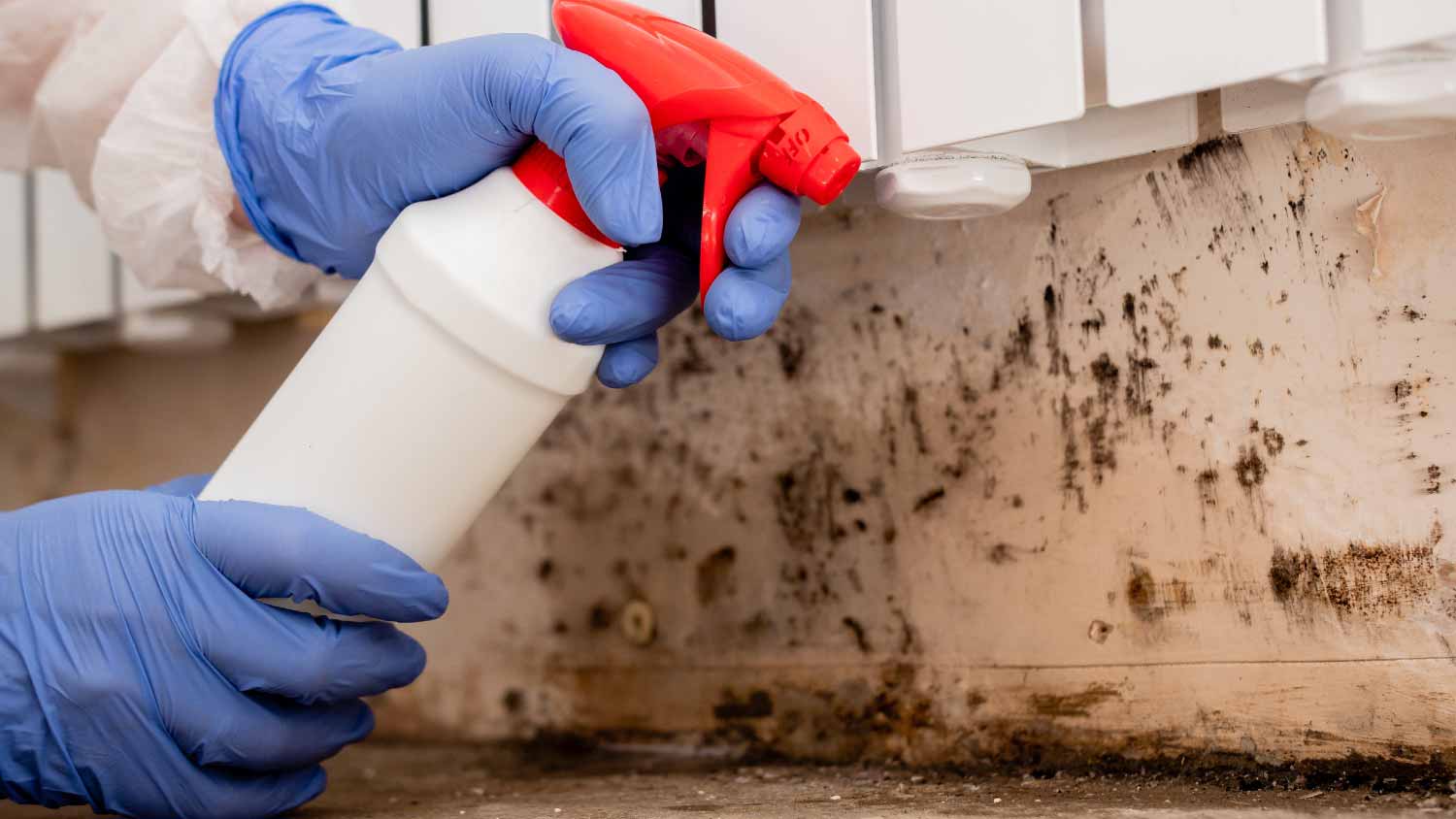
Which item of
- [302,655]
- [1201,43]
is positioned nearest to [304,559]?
[302,655]

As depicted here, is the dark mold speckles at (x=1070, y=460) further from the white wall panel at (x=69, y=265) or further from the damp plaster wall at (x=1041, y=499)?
the white wall panel at (x=69, y=265)

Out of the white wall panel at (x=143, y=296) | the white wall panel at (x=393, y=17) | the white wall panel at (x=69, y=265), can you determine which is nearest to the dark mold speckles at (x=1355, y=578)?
the white wall panel at (x=393, y=17)

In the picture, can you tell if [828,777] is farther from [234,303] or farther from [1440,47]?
[234,303]

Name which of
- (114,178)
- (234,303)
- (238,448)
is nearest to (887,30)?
(238,448)

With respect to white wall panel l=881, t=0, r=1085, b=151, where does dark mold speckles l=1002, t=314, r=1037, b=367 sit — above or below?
below

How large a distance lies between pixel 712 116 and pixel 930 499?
38cm

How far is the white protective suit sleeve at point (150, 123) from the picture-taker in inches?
34.7

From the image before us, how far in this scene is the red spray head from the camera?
0.64m

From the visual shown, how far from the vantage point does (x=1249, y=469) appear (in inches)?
29.1

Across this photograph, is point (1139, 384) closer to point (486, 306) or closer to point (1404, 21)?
point (1404, 21)

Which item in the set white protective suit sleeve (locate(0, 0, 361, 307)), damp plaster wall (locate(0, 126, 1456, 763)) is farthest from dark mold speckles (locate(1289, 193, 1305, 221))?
white protective suit sleeve (locate(0, 0, 361, 307))

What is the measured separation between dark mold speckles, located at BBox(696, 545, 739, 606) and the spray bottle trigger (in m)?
0.39

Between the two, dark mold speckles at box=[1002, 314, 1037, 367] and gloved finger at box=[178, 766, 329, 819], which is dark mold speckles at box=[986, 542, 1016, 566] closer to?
dark mold speckles at box=[1002, 314, 1037, 367]

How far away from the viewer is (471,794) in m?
0.87
